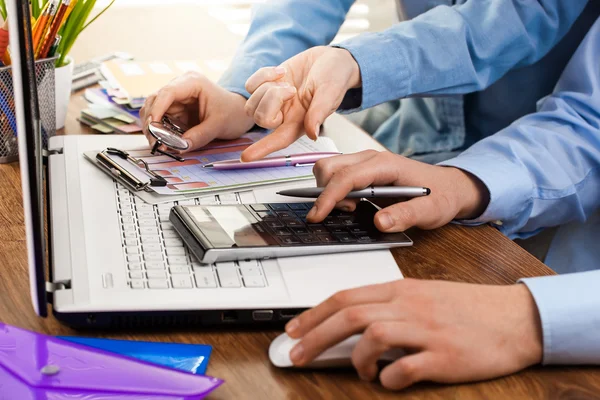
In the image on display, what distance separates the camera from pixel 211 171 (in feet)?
2.87

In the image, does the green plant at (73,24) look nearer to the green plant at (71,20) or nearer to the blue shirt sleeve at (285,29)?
the green plant at (71,20)

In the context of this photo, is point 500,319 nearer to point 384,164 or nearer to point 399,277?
point 399,277

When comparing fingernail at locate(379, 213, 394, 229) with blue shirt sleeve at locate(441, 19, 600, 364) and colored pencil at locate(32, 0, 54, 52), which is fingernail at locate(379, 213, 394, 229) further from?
colored pencil at locate(32, 0, 54, 52)

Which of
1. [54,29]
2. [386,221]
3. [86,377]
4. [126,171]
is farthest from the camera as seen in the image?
[54,29]

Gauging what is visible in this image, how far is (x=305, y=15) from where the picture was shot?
1.25 metres

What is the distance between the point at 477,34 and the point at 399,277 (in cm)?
58

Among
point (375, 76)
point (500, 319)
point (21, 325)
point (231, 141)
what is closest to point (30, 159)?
point (21, 325)

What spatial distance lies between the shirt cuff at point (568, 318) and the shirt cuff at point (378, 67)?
1.57 ft

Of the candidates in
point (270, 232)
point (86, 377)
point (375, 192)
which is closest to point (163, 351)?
point (86, 377)

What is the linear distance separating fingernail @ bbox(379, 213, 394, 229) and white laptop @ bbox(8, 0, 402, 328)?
3 cm

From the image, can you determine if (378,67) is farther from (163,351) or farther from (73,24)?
(163,351)

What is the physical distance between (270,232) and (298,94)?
0.31 metres

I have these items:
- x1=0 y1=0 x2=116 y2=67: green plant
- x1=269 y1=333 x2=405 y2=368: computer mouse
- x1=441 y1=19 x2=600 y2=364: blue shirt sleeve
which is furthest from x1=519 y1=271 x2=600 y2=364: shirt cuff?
x1=0 y1=0 x2=116 y2=67: green plant

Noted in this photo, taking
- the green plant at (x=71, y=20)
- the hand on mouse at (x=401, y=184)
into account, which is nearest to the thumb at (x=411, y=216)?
the hand on mouse at (x=401, y=184)
